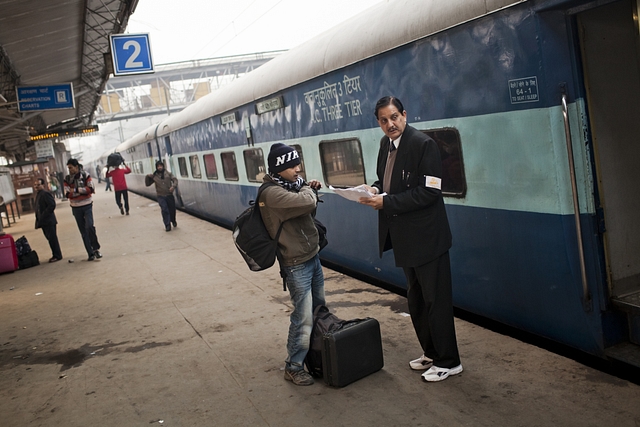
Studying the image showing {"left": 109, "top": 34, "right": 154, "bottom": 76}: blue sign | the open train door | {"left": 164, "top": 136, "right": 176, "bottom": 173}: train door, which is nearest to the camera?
the open train door

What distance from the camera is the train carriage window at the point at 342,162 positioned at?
253 inches

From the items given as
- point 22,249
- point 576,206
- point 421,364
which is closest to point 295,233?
point 421,364

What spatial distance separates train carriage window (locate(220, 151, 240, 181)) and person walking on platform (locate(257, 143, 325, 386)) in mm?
7111

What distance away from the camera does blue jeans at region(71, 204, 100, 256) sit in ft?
35.5

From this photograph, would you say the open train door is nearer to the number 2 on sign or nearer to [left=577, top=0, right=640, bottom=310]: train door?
[left=577, top=0, right=640, bottom=310]: train door

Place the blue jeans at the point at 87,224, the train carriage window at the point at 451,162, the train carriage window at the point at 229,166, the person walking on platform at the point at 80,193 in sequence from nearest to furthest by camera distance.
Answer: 1. the train carriage window at the point at 451,162
2. the person walking on platform at the point at 80,193
3. the blue jeans at the point at 87,224
4. the train carriage window at the point at 229,166

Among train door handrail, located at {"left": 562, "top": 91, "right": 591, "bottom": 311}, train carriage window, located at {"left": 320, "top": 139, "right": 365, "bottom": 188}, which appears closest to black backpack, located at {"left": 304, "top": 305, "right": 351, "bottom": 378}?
train door handrail, located at {"left": 562, "top": 91, "right": 591, "bottom": 311}

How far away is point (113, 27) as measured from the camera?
14.6 meters

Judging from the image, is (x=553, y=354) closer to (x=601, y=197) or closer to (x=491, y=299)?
(x=491, y=299)

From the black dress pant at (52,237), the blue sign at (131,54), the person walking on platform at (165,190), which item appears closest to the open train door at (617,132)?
the black dress pant at (52,237)

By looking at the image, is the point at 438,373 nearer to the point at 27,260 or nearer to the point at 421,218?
the point at 421,218

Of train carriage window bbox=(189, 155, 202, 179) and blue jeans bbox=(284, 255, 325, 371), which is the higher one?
train carriage window bbox=(189, 155, 202, 179)

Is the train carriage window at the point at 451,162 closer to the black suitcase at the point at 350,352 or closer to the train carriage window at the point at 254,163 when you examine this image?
the black suitcase at the point at 350,352

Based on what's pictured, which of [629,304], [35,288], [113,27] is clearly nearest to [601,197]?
[629,304]
